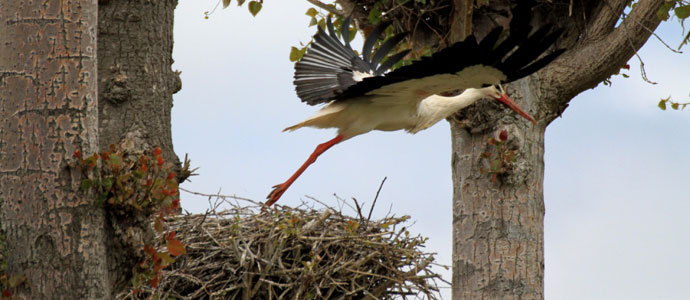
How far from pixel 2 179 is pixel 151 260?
628 millimetres

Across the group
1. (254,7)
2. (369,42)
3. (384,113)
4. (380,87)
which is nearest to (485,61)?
(380,87)

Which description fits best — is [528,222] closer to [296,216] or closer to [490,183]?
[490,183]

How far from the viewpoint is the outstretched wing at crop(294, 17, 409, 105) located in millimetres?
5449

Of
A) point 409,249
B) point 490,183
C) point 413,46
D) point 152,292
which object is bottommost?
point 152,292

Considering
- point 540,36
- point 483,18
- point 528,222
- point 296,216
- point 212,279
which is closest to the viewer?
point 540,36

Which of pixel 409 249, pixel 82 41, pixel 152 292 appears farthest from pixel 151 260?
pixel 409 249

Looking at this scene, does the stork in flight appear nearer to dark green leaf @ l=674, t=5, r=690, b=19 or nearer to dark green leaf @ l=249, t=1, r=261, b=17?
dark green leaf @ l=249, t=1, r=261, b=17

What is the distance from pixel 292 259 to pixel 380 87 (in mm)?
1088

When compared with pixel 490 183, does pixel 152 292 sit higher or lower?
lower

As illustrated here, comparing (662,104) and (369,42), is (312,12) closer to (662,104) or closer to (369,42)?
(369,42)

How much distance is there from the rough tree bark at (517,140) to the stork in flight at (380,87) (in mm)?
172

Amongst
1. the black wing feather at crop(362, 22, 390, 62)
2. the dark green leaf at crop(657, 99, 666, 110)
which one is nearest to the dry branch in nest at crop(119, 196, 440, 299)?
the black wing feather at crop(362, 22, 390, 62)

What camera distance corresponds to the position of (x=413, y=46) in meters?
5.95

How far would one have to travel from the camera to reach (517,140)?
5391mm
